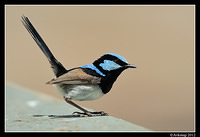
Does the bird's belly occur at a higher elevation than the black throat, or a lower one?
lower

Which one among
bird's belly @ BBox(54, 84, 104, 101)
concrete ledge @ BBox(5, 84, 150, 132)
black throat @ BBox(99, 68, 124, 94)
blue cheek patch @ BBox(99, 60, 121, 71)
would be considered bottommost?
concrete ledge @ BBox(5, 84, 150, 132)

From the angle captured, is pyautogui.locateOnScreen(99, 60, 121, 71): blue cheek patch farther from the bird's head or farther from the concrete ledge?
the concrete ledge

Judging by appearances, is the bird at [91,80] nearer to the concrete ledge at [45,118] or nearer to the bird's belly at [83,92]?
the bird's belly at [83,92]

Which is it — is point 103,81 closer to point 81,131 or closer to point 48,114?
point 48,114

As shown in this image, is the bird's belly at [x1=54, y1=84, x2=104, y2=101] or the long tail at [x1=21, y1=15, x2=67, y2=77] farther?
the long tail at [x1=21, y1=15, x2=67, y2=77]

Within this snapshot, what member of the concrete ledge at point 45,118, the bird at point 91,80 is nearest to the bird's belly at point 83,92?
the bird at point 91,80

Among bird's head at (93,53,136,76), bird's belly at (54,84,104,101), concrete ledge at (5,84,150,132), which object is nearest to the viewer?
concrete ledge at (5,84,150,132)

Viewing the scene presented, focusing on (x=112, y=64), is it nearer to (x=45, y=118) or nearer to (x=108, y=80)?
(x=108, y=80)

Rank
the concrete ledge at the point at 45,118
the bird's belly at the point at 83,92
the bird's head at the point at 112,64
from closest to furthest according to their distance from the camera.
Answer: the concrete ledge at the point at 45,118, the bird's belly at the point at 83,92, the bird's head at the point at 112,64

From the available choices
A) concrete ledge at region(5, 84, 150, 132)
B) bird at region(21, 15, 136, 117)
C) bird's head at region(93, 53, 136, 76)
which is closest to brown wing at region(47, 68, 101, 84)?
bird at region(21, 15, 136, 117)
